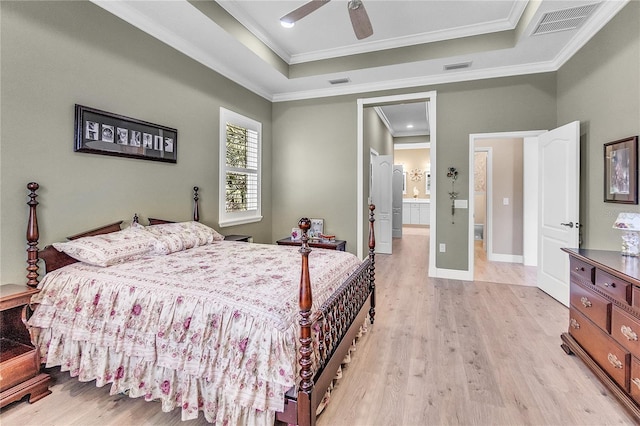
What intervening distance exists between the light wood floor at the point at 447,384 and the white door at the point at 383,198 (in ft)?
11.1

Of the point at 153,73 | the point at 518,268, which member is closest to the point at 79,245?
the point at 153,73

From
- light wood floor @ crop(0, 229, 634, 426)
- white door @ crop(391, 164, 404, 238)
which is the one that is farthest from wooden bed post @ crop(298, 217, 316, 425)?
white door @ crop(391, 164, 404, 238)

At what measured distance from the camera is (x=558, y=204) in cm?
369

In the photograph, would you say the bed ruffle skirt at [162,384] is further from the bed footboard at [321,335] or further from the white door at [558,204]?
the white door at [558,204]

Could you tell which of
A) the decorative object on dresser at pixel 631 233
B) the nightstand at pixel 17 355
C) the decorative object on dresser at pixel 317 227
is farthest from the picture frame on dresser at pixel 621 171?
the nightstand at pixel 17 355

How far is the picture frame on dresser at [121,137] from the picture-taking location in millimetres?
2566

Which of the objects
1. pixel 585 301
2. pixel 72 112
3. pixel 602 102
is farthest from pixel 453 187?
pixel 72 112

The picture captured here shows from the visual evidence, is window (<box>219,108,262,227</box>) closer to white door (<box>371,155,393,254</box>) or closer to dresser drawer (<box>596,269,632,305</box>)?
white door (<box>371,155,393,254</box>)

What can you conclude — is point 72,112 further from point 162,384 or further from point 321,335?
point 321,335

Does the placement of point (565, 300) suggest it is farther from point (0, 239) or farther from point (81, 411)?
point (0, 239)

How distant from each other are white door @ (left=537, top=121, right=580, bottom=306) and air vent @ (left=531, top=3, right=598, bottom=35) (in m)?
0.99

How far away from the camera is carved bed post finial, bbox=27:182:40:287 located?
2191 millimetres

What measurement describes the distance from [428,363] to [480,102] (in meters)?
3.76

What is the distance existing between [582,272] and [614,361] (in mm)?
→ 623
